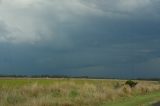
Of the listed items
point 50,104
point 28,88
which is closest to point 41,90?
point 28,88

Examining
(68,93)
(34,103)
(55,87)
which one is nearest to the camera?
(34,103)

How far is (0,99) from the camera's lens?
112 feet

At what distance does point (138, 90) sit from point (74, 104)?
2239 centimetres

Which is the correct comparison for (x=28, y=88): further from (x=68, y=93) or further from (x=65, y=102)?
(x=65, y=102)

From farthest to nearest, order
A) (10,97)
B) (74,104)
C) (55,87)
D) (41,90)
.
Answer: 1. (55,87)
2. (41,90)
3. (10,97)
4. (74,104)

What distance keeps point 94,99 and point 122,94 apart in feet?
27.4

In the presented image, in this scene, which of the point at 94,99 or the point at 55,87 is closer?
the point at 94,99

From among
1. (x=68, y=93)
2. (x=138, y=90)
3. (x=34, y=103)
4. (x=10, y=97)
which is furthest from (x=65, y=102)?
(x=138, y=90)

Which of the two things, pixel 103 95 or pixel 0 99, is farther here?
pixel 103 95

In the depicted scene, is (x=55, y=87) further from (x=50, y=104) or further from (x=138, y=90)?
(x=50, y=104)

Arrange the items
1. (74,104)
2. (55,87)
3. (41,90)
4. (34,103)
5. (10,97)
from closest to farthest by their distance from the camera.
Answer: (34,103), (74,104), (10,97), (41,90), (55,87)

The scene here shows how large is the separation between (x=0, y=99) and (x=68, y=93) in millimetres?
10953

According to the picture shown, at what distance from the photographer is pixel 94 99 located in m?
36.6

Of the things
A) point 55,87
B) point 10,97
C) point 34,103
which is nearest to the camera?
point 34,103
